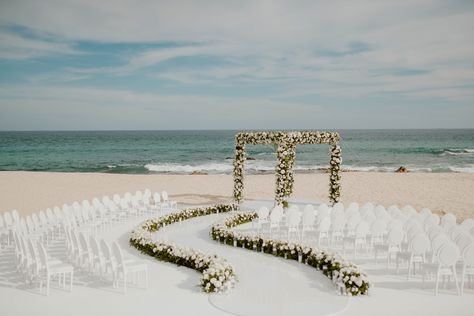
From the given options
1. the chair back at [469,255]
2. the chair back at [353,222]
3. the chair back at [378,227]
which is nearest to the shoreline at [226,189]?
the chair back at [353,222]

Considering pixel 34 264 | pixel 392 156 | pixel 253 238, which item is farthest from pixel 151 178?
pixel 392 156

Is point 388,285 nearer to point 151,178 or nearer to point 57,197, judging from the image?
point 57,197

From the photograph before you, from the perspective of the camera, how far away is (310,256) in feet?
36.3

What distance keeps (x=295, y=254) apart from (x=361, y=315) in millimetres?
3729

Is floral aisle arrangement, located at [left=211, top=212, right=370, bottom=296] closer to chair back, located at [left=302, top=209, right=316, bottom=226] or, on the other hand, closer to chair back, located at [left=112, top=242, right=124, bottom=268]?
chair back, located at [left=302, top=209, right=316, bottom=226]

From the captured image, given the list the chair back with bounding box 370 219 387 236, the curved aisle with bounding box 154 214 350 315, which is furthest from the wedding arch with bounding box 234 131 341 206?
the chair back with bounding box 370 219 387 236

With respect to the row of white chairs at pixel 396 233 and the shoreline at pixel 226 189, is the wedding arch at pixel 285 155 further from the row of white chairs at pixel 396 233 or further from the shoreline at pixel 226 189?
the shoreline at pixel 226 189

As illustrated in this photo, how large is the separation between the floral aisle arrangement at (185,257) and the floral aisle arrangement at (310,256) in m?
2.11

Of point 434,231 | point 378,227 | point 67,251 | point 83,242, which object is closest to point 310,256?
point 378,227

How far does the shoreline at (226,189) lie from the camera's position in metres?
22.8

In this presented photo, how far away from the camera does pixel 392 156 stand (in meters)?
63.3

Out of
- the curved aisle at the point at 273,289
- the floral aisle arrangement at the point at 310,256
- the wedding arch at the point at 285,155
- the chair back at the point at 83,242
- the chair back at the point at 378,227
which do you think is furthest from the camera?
the wedding arch at the point at 285,155

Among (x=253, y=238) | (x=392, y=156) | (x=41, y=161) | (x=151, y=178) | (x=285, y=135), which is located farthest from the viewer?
(x=392, y=156)

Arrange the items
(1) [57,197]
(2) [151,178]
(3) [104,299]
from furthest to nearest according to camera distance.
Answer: (2) [151,178]
(1) [57,197]
(3) [104,299]
